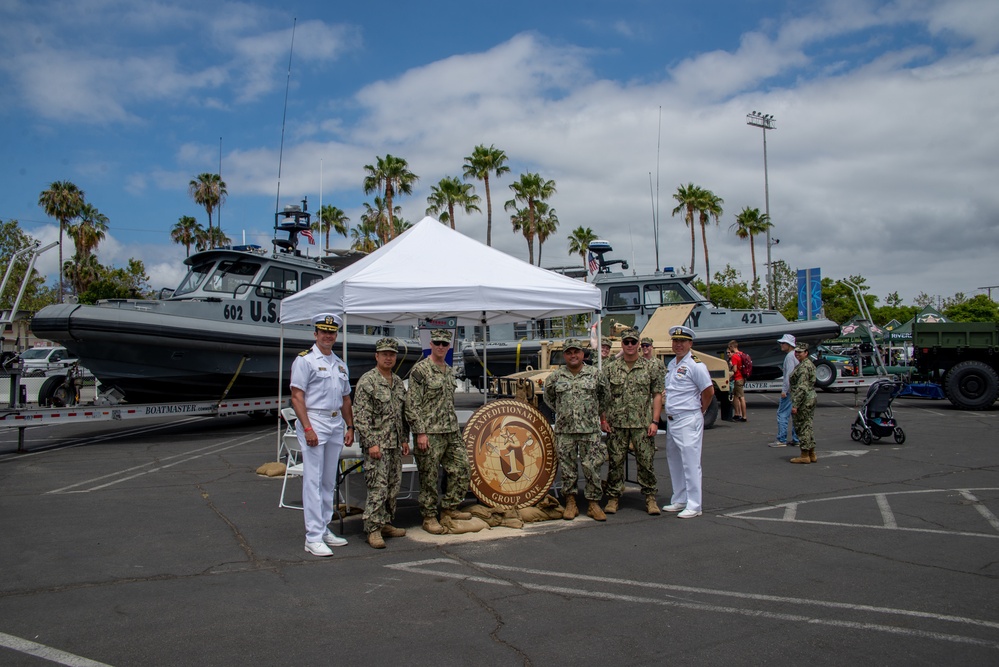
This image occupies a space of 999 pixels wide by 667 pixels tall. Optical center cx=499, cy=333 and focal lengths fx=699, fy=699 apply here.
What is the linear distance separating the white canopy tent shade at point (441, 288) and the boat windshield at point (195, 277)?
7095mm

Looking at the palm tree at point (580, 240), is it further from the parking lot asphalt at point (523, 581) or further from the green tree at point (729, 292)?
the parking lot asphalt at point (523, 581)

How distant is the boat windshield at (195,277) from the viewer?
14414 millimetres

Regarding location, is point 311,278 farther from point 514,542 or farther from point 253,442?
point 514,542

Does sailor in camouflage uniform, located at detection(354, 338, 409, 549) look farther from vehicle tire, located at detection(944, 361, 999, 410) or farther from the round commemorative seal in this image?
vehicle tire, located at detection(944, 361, 999, 410)

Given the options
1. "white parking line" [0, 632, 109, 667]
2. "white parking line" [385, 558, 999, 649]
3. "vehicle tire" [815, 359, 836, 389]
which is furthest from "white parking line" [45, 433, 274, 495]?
"vehicle tire" [815, 359, 836, 389]

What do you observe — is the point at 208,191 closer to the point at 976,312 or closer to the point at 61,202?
the point at 61,202

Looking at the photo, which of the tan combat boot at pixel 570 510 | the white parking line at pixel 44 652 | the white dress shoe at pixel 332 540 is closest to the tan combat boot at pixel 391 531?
the white dress shoe at pixel 332 540

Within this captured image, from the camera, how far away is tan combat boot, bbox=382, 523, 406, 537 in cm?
589

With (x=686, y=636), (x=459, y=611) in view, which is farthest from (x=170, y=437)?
(x=686, y=636)

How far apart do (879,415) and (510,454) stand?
7.42 metres

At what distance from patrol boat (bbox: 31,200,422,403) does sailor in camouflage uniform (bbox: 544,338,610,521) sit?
5949 millimetres

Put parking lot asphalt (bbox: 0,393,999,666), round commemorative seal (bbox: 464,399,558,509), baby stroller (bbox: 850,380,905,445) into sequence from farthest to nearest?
baby stroller (bbox: 850,380,905,445), round commemorative seal (bbox: 464,399,558,509), parking lot asphalt (bbox: 0,393,999,666)

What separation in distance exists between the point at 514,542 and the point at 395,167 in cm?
3341

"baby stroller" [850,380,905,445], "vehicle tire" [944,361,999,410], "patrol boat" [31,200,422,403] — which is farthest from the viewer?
"vehicle tire" [944,361,999,410]
